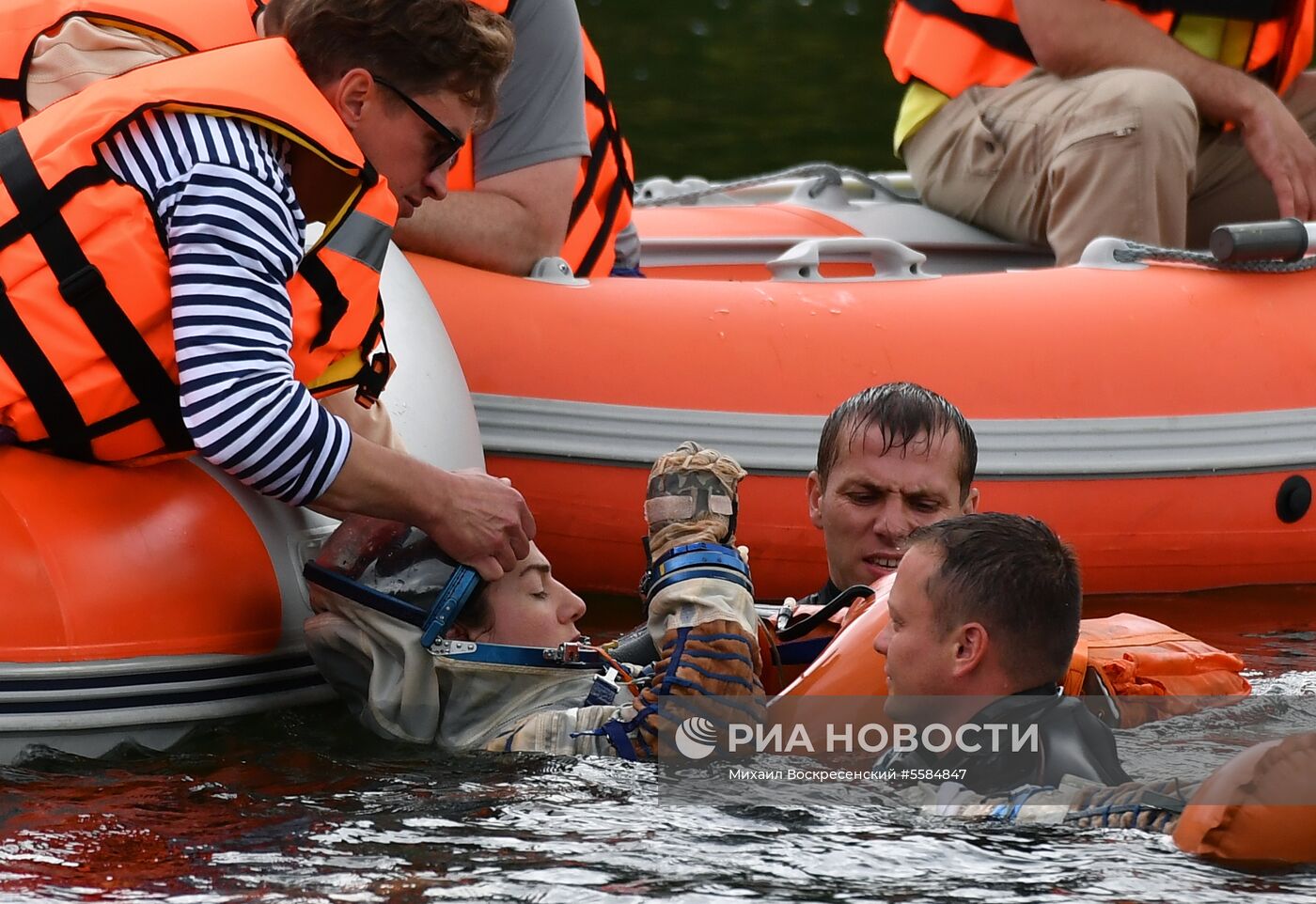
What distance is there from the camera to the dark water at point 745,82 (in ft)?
31.8

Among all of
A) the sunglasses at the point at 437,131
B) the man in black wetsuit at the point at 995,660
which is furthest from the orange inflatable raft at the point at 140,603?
the man in black wetsuit at the point at 995,660

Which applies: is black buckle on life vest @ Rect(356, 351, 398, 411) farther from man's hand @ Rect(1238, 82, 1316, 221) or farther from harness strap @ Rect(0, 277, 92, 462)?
man's hand @ Rect(1238, 82, 1316, 221)

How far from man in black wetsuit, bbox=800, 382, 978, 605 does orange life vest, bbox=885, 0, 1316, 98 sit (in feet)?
5.91

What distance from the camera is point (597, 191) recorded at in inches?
164

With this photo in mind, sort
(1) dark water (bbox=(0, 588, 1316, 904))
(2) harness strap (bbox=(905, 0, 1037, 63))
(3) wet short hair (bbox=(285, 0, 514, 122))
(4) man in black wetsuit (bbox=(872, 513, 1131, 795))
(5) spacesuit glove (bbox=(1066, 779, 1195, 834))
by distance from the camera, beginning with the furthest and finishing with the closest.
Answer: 1. (2) harness strap (bbox=(905, 0, 1037, 63))
2. (3) wet short hair (bbox=(285, 0, 514, 122))
3. (4) man in black wetsuit (bbox=(872, 513, 1131, 795))
4. (5) spacesuit glove (bbox=(1066, 779, 1195, 834))
5. (1) dark water (bbox=(0, 588, 1316, 904))

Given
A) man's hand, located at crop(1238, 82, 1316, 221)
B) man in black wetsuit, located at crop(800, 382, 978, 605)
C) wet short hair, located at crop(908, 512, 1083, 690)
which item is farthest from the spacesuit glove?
man's hand, located at crop(1238, 82, 1316, 221)

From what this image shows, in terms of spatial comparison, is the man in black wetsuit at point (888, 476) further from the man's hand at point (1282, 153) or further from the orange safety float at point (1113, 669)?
the man's hand at point (1282, 153)

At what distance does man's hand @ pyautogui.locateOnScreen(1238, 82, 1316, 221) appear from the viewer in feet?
14.6

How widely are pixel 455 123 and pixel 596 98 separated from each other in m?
1.55

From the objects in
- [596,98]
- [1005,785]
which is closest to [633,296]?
[596,98]

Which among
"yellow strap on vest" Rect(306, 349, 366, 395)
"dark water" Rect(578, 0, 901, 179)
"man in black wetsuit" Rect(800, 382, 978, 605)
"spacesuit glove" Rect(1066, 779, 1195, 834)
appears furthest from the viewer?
"dark water" Rect(578, 0, 901, 179)

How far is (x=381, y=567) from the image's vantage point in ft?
9.12

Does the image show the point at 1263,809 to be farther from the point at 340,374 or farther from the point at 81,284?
the point at 81,284

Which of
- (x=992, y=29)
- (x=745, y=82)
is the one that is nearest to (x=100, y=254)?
(x=992, y=29)
